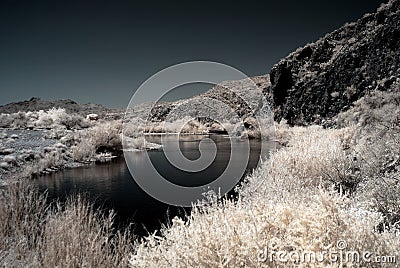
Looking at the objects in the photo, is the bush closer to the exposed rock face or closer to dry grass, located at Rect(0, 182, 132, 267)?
dry grass, located at Rect(0, 182, 132, 267)

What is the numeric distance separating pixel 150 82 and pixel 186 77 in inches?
44.6

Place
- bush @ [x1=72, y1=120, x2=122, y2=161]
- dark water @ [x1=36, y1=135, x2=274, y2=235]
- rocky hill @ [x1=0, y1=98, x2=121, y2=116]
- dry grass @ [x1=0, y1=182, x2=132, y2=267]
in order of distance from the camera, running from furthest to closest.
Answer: rocky hill @ [x1=0, y1=98, x2=121, y2=116], bush @ [x1=72, y1=120, x2=122, y2=161], dark water @ [x1=36, y1=135, x2=274, y2=235], dry grass @ [x1=0, y1=182, x2=132, y2=267]

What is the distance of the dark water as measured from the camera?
27.0 ft

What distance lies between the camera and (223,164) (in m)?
15.3

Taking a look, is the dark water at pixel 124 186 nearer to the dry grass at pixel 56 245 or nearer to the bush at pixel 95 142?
the dry grass at pixel 56 245

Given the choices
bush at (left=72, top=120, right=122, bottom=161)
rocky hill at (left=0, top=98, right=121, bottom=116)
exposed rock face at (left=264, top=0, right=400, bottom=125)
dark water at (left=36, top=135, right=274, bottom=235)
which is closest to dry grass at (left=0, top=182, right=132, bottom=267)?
dark water at (left=36, top=135, right=274, bottom=235)

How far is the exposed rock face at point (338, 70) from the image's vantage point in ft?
71.7

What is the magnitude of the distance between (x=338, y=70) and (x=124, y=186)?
21.5 meters

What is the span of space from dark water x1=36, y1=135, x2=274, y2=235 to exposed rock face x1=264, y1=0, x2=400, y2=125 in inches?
417

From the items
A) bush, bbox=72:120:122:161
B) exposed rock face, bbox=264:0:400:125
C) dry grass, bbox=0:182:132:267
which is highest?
exposed rock face, bbox=264:0:400:125

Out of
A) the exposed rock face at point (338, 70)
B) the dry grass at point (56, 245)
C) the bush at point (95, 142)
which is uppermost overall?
the exposed rock face at point (338, 70)

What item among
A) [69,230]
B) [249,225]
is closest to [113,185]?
[69,230]

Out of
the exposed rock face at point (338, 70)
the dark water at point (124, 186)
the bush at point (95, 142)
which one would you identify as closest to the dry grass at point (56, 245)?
the dark water at point (124, 186)

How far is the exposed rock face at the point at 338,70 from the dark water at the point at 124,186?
10.6m
